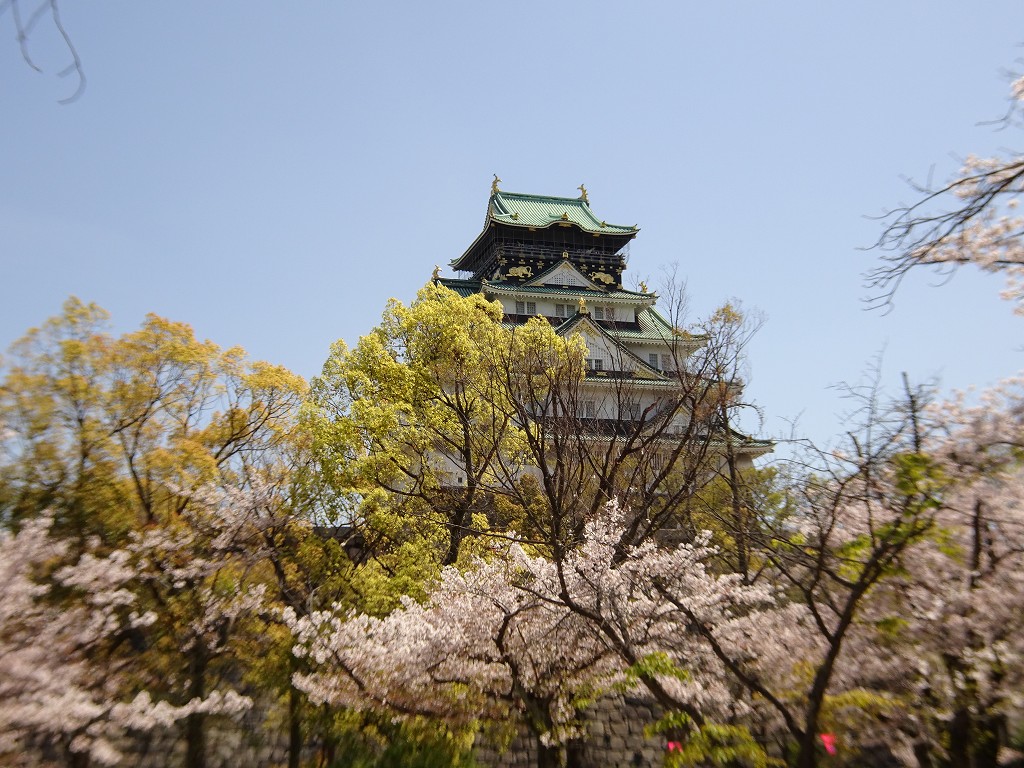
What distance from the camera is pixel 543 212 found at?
40.2 meters

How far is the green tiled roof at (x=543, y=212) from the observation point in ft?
123

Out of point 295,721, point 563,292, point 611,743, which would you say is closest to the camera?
point 295,721

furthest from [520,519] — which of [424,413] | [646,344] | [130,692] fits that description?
[646,344]

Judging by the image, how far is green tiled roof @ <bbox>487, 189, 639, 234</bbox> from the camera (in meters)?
37.6

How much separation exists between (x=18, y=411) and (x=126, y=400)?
1.90 metres

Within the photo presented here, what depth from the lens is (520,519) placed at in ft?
58.0

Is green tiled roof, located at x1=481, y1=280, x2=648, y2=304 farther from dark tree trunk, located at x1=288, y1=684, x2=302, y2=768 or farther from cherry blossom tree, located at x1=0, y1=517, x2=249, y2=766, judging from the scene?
cherry blossom tree, located at x1=0, y1=517, x2=249, y2=766

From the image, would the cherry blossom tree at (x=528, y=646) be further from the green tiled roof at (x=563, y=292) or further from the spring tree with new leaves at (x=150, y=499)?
the green tiled roof at (x=563, y=292)

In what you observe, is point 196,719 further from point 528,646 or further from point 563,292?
point 563,292

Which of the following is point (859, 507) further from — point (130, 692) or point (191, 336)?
point (191, 336)

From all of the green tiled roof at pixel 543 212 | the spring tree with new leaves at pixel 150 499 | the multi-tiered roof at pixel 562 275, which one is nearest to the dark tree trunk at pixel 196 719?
the spring tree with new leaves at pixel 150 499

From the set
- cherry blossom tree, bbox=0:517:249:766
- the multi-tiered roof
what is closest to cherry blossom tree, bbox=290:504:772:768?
cherry blossom tree, bbox=0:517:249:766

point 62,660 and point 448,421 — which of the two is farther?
point 448,421

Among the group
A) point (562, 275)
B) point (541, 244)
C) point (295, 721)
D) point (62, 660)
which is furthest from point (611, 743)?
point (541, 244)
